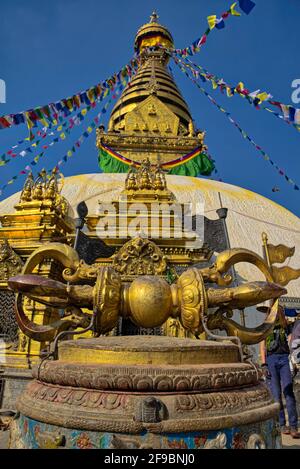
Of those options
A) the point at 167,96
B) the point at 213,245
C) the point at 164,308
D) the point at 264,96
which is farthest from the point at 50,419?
the point at 167,96

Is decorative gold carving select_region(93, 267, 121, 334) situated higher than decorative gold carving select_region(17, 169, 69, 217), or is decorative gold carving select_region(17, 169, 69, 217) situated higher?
decorative gold carving select_region(17, 169, 69, 217)

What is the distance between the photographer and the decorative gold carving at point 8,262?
6.11 meters

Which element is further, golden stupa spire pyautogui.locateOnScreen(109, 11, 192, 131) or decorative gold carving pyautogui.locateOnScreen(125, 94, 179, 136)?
golden stupa spire pyautogui.locateOnScreen(109, 11, 192, 131)

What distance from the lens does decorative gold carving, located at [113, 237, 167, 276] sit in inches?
222

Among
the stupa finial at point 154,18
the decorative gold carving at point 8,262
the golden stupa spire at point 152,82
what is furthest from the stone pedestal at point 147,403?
the stupa finial at point 154,18

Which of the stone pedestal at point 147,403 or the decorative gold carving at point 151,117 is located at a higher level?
the decorative gold carving at point 151,117

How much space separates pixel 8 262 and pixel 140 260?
8.29 feet

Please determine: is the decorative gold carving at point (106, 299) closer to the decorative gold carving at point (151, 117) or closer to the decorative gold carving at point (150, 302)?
the decorative gold carving at point (150, 302)

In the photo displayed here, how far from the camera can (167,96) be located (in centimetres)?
2003

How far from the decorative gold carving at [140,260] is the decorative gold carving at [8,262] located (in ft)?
6.31

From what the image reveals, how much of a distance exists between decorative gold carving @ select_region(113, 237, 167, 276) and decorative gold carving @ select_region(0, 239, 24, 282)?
1.92m

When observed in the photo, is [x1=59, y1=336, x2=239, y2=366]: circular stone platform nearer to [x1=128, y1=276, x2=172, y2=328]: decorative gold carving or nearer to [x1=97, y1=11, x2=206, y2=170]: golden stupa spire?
Answer: [x1=128, y1=276, x2=172, y2=328]: decorative gold carving
